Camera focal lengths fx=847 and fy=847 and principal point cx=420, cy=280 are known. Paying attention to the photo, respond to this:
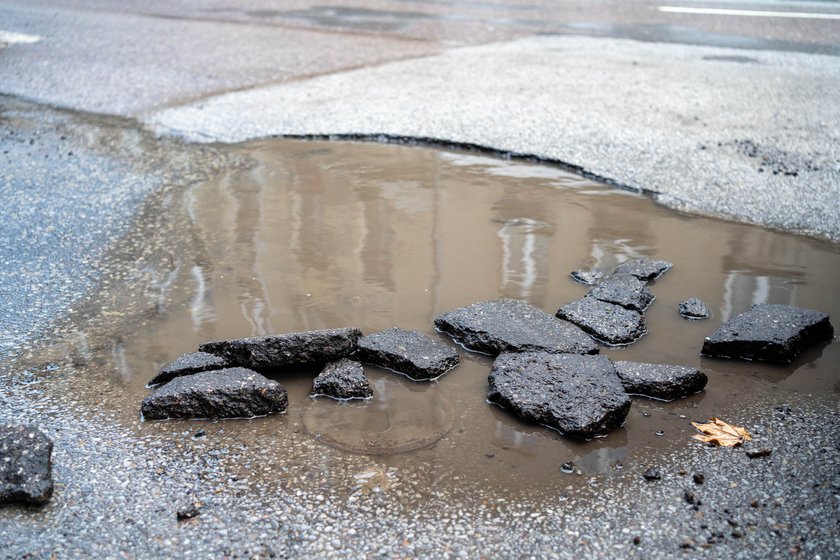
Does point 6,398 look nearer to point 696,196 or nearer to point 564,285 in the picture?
point 564,285

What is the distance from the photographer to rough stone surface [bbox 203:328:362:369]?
11.0 ft

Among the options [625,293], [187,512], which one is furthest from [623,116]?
[187,512]

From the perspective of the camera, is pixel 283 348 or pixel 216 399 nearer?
pixel 216 399

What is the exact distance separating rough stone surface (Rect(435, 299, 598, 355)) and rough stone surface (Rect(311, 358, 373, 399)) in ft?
1.76

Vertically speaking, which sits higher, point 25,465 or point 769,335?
point 769,335

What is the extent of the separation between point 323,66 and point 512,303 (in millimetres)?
5686

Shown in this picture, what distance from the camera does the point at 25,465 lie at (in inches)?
103

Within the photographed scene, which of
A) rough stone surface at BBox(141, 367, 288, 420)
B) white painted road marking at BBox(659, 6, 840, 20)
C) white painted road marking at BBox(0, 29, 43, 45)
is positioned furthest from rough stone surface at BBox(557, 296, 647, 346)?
white painted road marking at BBox(659, 6, 840, 20)

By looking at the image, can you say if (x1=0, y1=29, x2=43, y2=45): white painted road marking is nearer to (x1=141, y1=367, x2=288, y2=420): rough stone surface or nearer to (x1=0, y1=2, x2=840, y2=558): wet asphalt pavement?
(x1=0, y1=2, x2=840, y2=558): wet asphalt pavement

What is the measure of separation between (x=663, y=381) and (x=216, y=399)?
168cm

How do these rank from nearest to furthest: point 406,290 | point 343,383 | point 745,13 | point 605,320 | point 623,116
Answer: point 343,383 < point 605,320 < point 406,290 < point 623,116 < point 745,13

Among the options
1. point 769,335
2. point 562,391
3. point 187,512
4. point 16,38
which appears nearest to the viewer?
point 187,512

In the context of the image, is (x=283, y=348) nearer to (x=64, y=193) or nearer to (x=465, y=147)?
(x=64, y=193)

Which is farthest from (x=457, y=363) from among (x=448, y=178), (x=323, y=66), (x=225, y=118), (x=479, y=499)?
(x=323, y=66)
